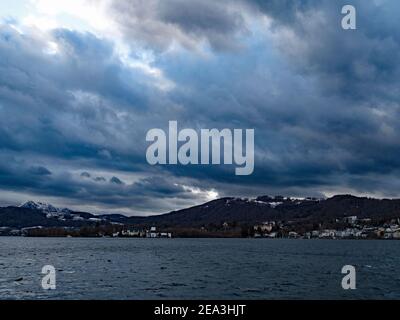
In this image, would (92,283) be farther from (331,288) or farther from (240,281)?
(331,288)

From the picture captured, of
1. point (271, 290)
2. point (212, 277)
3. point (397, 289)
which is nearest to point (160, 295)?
point (271, 290)

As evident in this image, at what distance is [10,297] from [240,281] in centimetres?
3381

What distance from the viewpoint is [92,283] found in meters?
68.8

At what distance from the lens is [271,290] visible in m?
62.6
